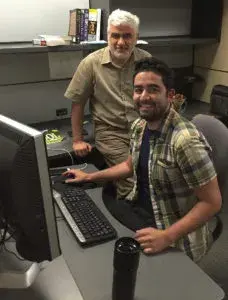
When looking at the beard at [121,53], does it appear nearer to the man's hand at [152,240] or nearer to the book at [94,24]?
the book at [94,24]

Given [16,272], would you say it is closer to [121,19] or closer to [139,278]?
[139,278]

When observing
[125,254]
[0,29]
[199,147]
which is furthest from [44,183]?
[0,29]

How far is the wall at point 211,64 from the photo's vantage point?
302 centimetres

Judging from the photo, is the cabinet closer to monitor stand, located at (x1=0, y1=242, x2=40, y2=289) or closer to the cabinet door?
the cabinet door

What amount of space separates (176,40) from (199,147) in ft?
5.80

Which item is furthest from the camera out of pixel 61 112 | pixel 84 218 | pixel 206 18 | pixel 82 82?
pixel 206 18

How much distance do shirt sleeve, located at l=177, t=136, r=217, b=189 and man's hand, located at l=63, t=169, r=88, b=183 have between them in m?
0.55

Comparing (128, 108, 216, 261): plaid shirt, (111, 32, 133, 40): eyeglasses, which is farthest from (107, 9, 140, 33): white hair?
(128, 108, 216, 261): plaid shirt

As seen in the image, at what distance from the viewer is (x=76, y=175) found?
5.52 ft

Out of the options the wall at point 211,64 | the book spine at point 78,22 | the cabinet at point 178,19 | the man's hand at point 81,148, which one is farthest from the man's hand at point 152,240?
the wall at point 211,64

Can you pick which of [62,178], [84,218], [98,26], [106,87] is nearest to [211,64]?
[98,26]

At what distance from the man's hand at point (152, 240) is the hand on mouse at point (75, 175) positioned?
535 millimetres

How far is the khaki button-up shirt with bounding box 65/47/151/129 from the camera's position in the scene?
2295mm

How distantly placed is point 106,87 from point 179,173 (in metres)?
1.13
